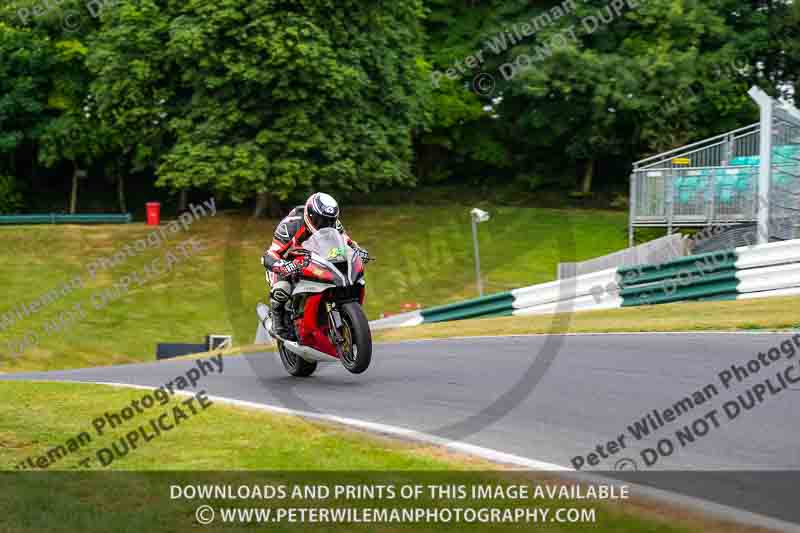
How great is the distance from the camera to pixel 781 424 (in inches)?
311

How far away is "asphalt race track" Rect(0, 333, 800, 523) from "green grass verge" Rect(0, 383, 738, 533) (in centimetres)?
65

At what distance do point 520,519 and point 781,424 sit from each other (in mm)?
3144

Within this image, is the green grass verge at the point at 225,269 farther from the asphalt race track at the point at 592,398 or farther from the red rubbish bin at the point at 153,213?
the asphalt race track at the point at 592,398

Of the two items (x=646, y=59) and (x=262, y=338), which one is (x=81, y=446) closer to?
(x=262, y=338)

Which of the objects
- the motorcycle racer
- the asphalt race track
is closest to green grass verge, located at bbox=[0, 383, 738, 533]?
the asphalt race track

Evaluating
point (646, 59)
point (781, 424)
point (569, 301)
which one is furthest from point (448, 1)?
point (781, 424)

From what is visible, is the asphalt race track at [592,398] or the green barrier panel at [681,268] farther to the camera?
the green barrier panel at [681,268]

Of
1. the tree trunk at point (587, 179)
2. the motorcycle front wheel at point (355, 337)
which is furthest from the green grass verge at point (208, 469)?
the tree trunk at point (587, 179)

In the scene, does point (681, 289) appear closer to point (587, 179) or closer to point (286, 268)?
point (286, 268)

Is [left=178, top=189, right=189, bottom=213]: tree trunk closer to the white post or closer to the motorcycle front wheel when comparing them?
the white post

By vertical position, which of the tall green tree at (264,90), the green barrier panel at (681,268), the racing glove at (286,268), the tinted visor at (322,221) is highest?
the tall green tree at (264,90)

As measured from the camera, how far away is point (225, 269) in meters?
42.8

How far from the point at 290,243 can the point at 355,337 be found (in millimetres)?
1520

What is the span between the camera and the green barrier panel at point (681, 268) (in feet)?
60.4
